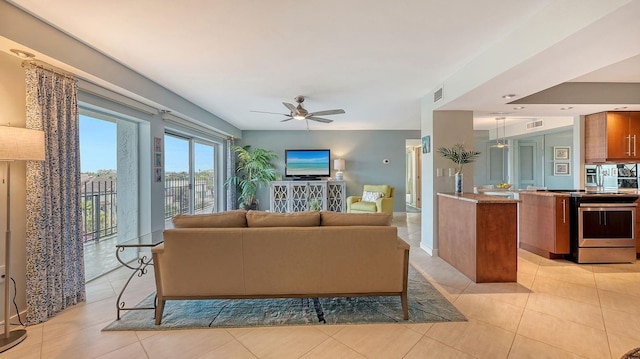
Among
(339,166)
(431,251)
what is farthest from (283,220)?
(339,166)

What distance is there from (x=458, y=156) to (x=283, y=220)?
9.15ft

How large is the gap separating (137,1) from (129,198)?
9.51ft

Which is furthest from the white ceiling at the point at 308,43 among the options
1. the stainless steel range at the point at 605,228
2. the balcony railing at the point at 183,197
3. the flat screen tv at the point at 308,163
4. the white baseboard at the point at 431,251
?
the flat screen tv at the point at 308,163

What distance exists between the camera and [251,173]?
7410mm

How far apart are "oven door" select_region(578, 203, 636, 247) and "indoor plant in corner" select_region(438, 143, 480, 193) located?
58.1 inches

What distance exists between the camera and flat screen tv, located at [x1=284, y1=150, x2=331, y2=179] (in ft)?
25.0

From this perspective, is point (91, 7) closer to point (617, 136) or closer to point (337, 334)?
point (337, 334)

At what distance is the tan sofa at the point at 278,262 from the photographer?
88.2 inches

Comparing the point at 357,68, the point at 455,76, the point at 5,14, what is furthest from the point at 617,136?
the point at 5,14

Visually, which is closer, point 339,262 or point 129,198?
point 339,262

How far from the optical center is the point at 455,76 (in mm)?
3352

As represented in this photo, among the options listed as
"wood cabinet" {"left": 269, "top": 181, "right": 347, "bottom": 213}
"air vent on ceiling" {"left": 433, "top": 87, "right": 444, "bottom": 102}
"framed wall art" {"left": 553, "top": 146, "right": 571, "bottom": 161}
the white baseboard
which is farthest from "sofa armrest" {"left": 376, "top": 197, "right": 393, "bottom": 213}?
"framed wall art" {"left": 553, "top": 146, "right": 571, "bottom": 161}

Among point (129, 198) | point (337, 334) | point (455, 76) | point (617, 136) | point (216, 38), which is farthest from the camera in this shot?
point (617, 136)

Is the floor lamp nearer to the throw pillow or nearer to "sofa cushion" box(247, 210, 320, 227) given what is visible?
"sofa cushion" box(247, 210, 320, 227)
